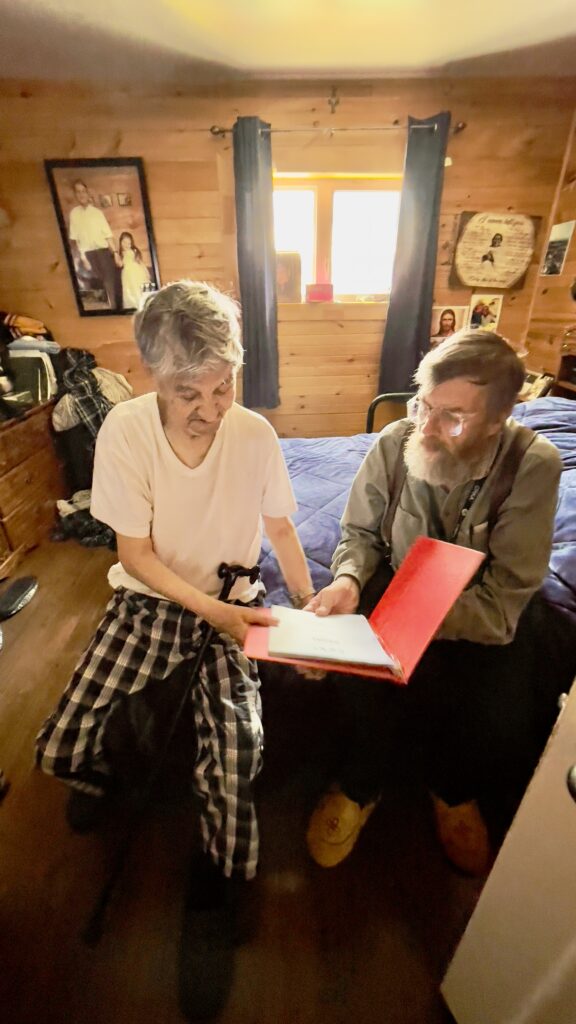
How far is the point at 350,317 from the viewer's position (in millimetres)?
2877

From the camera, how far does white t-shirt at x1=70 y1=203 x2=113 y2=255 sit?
8.26ft

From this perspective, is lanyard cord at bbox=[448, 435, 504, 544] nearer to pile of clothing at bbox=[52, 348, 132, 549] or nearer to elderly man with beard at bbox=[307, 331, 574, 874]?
elderly man with beard at bbox=[307, 331, 574, 874]

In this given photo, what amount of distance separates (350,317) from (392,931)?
2894 mm

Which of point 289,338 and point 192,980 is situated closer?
point 192,980

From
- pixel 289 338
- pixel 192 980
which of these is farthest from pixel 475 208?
pixel 192 980

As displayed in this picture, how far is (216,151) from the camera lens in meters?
2.46

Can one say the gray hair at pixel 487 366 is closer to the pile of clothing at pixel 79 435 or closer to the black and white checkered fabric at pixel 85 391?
the pile of clothing at pixel 79 435

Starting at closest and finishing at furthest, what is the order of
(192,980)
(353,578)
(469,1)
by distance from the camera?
(192,980), (353,578), (469,1)

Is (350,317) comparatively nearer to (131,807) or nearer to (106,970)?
(131,807)

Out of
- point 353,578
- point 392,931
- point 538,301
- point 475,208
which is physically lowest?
point 392,931

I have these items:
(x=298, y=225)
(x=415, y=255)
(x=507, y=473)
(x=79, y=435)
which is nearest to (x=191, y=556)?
(x=507, y=473)

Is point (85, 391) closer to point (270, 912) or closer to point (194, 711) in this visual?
point (194, 711)

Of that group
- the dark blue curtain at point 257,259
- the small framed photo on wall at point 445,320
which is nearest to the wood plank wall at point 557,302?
the small framed photo on wall at point 445,320

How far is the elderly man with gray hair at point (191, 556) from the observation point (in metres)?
0.83
